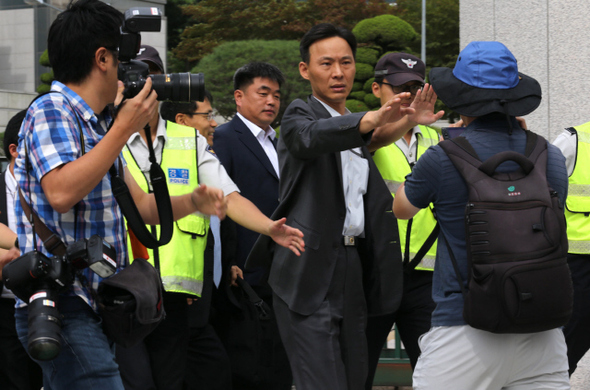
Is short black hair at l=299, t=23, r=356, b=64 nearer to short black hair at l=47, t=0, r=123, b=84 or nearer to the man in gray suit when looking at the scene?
the man in gray suit

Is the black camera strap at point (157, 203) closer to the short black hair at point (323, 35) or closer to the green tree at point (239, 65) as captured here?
the short black hair at point (323, 35)

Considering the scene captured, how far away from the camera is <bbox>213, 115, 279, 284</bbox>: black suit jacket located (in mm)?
5309

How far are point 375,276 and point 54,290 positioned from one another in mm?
1787

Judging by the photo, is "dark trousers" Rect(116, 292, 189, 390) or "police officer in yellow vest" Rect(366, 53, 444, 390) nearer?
"dark trousers" Rect(116, 292, 189, 390)

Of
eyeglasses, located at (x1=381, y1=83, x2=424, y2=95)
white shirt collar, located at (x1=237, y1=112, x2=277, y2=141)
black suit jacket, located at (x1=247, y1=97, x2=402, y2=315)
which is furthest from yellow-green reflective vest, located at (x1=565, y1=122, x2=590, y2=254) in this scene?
white shirt collar, located at (x1=237, y1=112, x2=277, y2=141)

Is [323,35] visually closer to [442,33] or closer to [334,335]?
[334,335]

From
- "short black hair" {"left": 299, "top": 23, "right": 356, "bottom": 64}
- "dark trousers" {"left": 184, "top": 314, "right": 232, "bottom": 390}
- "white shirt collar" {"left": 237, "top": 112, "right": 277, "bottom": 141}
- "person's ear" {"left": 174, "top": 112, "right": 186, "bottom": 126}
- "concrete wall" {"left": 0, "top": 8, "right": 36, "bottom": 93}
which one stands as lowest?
"dark trousers" {"left": 184, "top": 314, "right": 232, "bottom": 390}

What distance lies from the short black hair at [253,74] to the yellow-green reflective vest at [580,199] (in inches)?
84.4

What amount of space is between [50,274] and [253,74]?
11.5ft

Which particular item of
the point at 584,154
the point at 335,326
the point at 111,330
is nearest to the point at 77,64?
the point at 111,330

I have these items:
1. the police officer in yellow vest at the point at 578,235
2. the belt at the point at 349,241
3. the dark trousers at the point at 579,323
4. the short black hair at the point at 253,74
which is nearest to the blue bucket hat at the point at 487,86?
the belt at the point at 349,241

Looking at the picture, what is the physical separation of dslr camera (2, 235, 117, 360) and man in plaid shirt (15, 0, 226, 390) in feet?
0.32

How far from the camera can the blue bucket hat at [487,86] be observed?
122 inches

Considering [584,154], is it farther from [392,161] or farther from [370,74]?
[370,74]
